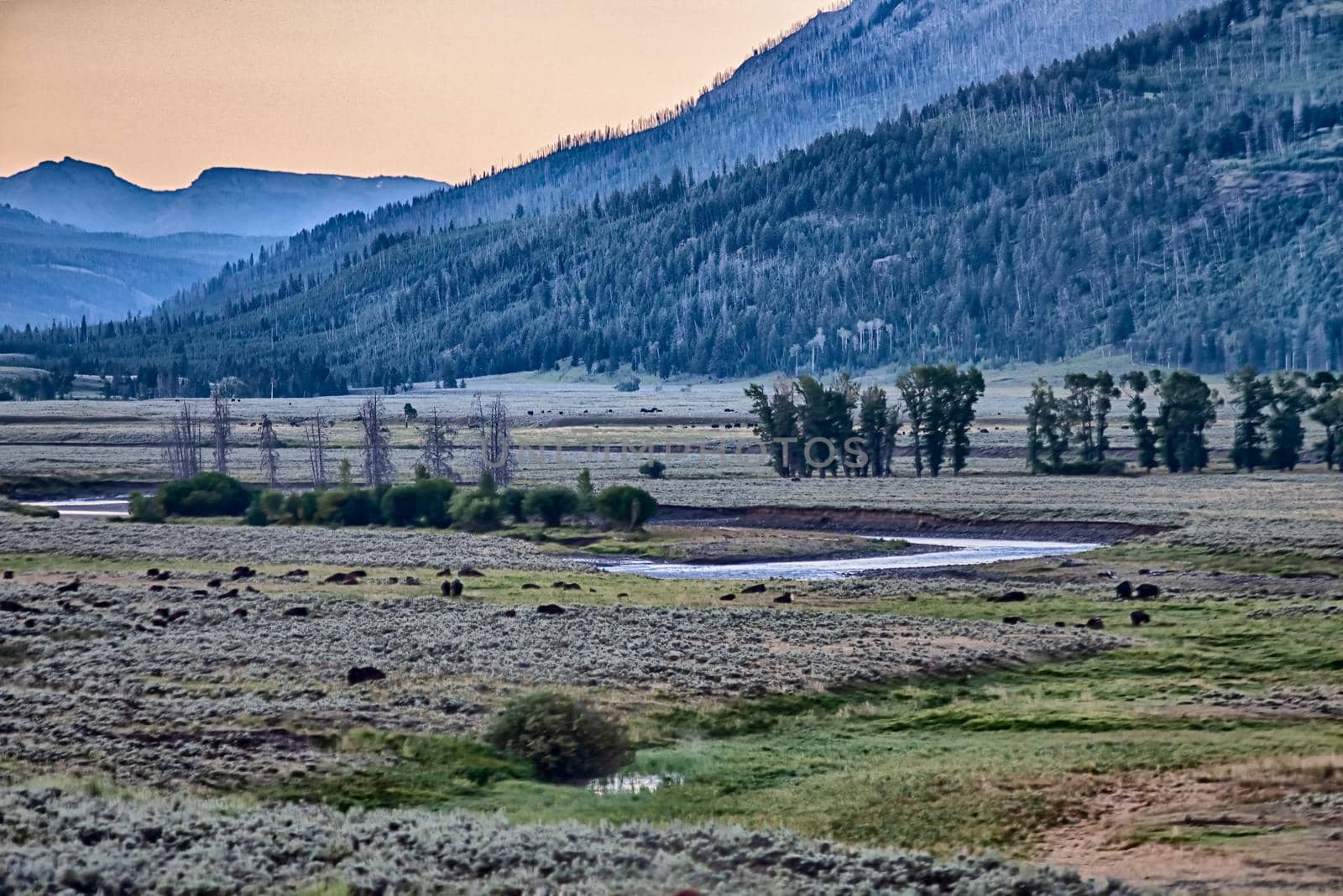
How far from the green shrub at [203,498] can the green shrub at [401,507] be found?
11007 mm

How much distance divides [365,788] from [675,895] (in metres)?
10.1

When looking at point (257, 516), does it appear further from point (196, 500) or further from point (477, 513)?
point (477, 513)

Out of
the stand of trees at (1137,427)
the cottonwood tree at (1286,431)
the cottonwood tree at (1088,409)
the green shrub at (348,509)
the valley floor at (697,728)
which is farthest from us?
the cottonwood tree at (1088,409)

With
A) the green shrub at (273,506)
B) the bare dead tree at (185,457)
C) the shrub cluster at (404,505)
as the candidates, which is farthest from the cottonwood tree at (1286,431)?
the bare dead tree at (185,457)

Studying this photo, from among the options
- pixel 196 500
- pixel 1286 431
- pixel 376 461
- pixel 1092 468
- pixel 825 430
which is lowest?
pixel 196 500

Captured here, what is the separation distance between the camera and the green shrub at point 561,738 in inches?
1271

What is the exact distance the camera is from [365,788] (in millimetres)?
30141

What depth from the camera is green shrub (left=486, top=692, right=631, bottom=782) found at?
1271 inches

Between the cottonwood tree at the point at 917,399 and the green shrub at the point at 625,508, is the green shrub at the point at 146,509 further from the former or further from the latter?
the cottonwood tree at the point at 917,399

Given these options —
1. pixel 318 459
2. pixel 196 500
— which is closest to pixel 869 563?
pixel 196 500

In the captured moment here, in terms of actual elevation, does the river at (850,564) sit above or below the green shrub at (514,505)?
below

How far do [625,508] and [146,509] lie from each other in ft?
94.3

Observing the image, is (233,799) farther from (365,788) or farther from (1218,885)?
(1218,885)

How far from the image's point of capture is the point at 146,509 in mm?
97750
